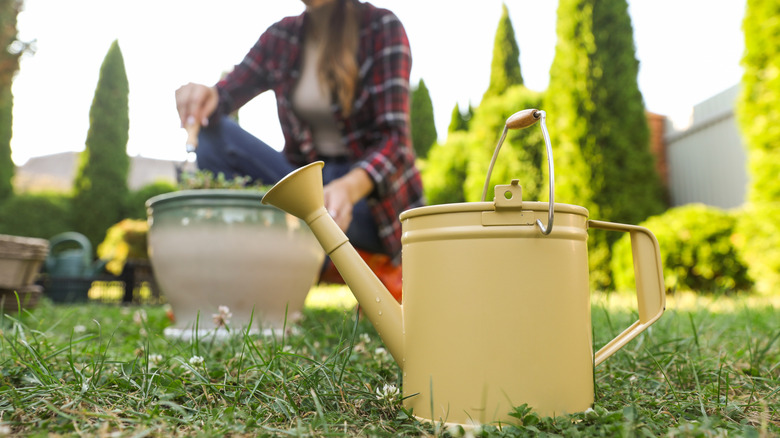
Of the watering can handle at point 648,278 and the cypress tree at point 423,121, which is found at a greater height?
the cypress tree at point 423,121

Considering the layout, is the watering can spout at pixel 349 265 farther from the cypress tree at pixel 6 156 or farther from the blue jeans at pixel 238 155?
the cypress tree at pixel 6 156

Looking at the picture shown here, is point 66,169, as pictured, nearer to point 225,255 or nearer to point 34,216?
point 34,216

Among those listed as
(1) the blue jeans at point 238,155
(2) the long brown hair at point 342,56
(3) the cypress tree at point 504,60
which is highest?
(3) the cypress tree at point 504,60

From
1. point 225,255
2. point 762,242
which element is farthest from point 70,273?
point 762,242

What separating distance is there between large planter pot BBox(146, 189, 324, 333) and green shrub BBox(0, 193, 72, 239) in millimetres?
9609

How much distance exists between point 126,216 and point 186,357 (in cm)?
1060

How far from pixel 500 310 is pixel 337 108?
6.07ft

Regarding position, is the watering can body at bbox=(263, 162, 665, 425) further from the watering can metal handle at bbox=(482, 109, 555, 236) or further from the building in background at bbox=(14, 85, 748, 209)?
the building in background at bbox=(14, 85, 748, 209)

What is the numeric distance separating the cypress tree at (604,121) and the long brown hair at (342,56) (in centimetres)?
476

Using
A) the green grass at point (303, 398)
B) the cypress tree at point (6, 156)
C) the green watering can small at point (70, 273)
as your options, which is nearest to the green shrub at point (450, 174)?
the green watering can small at point (70, 273)

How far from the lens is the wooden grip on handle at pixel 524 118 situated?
0.95 metres

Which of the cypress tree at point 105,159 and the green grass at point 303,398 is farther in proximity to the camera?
the cypress tree at point 105,159

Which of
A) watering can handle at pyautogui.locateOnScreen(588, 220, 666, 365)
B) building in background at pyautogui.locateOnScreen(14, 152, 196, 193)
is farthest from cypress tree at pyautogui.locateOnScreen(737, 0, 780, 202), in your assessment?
building in background at pyautogui.locateOnScreen(14, 152, 196, 193)

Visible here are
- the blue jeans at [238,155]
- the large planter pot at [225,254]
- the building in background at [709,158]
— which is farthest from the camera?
the building in background at [709,158]
